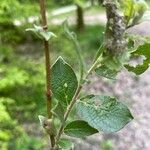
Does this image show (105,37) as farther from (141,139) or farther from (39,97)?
(141,139)

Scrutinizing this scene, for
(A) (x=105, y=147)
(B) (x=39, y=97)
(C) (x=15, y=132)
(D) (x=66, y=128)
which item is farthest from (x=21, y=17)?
(D) (x=66, y=128)

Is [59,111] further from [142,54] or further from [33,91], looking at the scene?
[33,91]

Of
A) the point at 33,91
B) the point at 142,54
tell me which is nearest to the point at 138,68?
A: the point at 142,54

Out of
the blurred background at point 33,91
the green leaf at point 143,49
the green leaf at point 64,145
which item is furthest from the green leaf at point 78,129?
the blurred background at point 33,91

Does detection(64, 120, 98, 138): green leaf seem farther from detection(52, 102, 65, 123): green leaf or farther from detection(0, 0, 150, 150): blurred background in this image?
detection(0, 0, 150, 150): blurred background

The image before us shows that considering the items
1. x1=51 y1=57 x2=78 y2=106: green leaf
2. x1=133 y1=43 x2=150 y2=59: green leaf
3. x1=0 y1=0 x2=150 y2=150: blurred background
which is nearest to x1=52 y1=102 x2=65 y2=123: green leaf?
x1=51 y1=57 x2=78 y2=106: green leaf

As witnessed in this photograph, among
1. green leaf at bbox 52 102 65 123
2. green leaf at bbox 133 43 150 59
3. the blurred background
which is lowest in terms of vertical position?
the blurred background

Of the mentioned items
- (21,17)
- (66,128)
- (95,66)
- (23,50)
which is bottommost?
(23,50)
